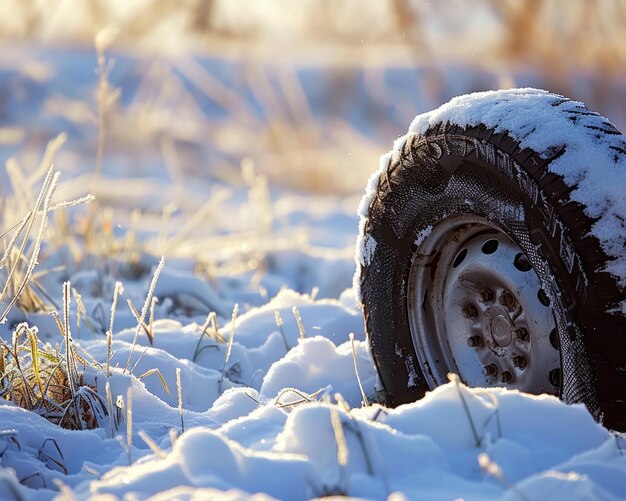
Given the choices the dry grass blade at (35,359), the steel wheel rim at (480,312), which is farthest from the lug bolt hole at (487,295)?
the dry grass blade at (35,359)

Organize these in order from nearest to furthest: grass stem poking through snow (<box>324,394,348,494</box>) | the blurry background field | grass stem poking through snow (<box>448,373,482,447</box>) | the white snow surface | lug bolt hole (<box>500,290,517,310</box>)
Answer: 1. grass stem poking through snow (<box>324,394,348,494</box>)
2. grass stem poking through snow (<box>448,373,482,447</box>)
3. the white snow surface
4. lug bolt hole (<box>500,290,517,310</box>)
5. the blurry background field

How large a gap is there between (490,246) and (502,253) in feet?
0.18

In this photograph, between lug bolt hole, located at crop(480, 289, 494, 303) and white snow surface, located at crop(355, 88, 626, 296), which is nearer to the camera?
white snow surface, located at crop(355, 88, 626, 296)

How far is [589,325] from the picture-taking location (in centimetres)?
174

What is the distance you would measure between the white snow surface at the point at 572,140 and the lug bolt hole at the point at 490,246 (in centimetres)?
30

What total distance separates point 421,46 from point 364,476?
9.84 metres

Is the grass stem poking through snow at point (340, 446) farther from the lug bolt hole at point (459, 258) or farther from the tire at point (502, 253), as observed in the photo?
the lug bolt hole at point (459, 258)

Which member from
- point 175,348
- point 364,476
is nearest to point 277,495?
point 364,476

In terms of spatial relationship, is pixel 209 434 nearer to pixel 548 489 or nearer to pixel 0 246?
pixel 548 489

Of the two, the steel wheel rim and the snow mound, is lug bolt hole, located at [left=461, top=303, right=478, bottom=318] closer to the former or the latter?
the steel wheel rim

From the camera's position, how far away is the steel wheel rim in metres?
1.99

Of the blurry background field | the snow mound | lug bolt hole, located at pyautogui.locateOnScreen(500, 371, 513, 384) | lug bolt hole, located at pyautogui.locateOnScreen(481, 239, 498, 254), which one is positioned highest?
the blurry background field

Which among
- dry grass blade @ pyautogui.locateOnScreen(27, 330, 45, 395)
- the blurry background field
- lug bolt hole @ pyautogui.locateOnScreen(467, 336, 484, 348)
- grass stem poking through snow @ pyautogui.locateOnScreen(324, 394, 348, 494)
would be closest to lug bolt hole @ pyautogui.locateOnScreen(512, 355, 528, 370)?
lug bolt hole @ pyautogui.locateOnScreen(467, 336, 484, 348)

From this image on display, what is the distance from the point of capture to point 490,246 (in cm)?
212
